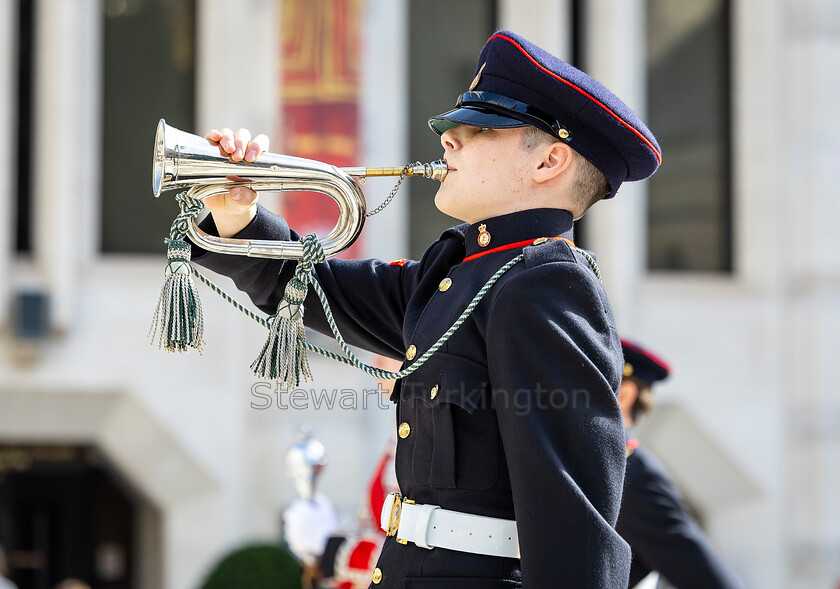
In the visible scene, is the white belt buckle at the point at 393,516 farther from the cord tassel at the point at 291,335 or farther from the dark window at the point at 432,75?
the dark window at the point at 432,75

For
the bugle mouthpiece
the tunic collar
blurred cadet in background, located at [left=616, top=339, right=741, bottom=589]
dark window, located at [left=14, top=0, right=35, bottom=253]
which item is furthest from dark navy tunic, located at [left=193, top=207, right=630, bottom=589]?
dark window, located at [left=14, top=0, right=35, bottom=253]

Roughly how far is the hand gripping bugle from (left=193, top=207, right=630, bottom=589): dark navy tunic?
179 millimetres

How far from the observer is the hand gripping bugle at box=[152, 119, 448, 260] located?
6.61 feet

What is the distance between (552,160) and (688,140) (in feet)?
24.6

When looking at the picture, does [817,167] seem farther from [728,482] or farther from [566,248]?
[566,248]

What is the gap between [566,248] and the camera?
1974mm

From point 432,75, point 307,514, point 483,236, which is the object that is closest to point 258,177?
point 483,236

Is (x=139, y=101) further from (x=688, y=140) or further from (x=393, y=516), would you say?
(x=393, y=516)

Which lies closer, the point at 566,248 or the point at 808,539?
the point at 566,248

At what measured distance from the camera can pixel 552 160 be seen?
6.75 feet

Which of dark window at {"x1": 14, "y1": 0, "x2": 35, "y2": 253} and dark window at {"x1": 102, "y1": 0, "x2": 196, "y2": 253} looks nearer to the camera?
dark window at {"x1": 14, "y1": 0, "x2": 35, "y2": 253}

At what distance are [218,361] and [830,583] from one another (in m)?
4.76

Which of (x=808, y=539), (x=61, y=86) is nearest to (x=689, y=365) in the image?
(x=808, y=539)

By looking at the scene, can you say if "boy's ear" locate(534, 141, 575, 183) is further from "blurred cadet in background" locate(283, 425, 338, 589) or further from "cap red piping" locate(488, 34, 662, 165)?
"blurred cadet in background" locate(283, 425, 338, 589)
